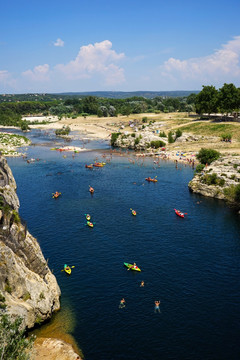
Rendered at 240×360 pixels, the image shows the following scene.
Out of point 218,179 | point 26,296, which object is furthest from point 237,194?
point 26,296

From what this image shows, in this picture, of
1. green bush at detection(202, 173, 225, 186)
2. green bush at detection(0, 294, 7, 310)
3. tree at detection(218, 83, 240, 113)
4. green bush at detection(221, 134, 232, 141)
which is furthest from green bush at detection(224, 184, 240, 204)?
tree at detection(218, 83, 240, 113)

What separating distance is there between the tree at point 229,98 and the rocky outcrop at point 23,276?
144797mm

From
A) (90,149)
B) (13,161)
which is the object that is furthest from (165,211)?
(90,149)

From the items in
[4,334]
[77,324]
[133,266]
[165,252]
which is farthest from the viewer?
[165,252]

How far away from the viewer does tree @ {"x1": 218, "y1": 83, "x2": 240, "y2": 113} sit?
524ft

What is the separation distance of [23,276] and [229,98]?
15090 cm

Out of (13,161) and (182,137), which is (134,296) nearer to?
(13,161)

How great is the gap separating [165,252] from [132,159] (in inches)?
3326

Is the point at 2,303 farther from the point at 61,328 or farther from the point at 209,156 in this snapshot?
the point at 209,156

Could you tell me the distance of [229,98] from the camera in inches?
6329

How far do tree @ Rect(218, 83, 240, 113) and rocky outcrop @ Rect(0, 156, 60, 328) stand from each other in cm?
14480

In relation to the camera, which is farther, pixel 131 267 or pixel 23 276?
pixel 131 267

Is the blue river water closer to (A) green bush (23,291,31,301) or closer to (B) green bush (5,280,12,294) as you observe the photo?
(A) green bush (23,291,31,301)

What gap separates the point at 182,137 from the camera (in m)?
164
